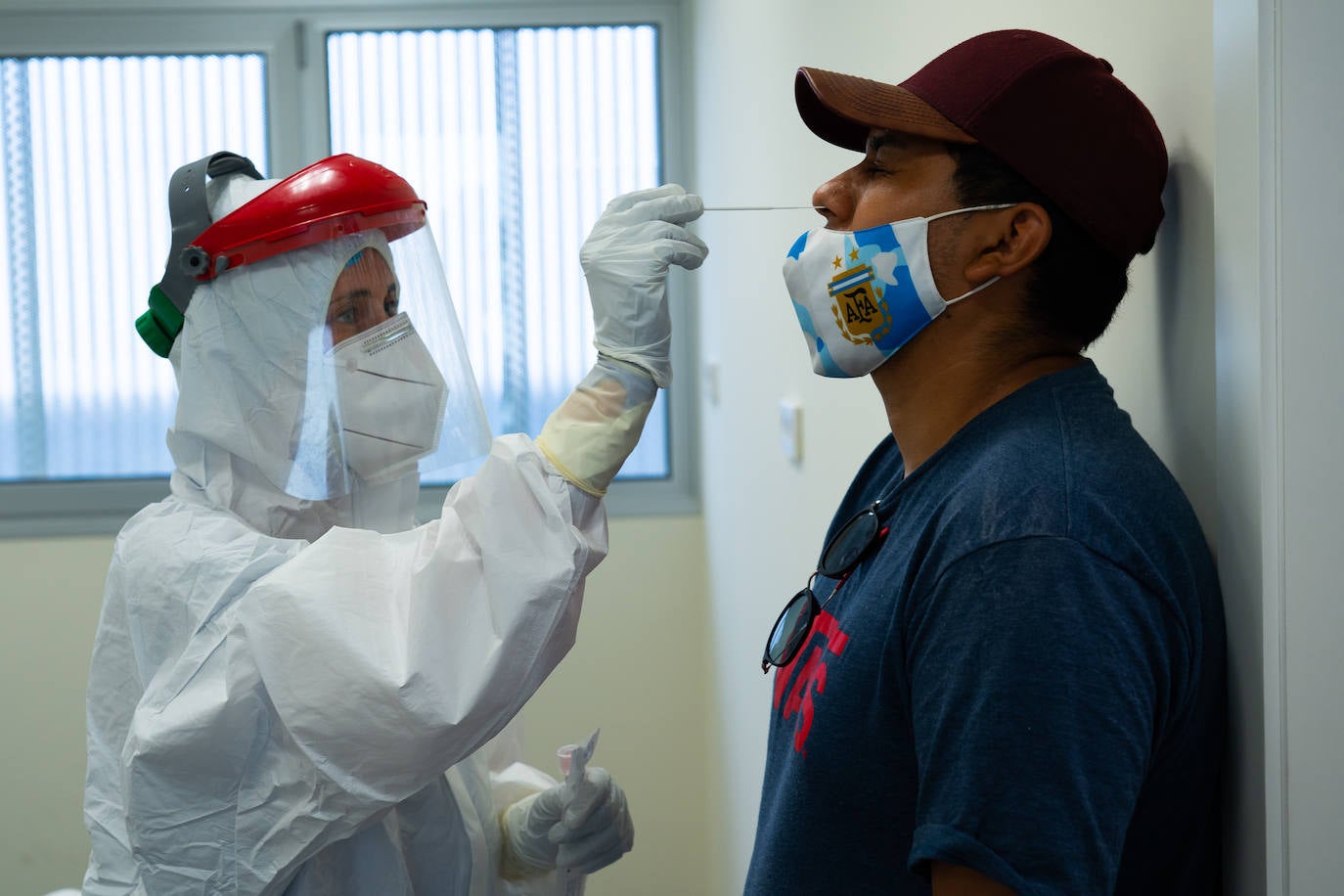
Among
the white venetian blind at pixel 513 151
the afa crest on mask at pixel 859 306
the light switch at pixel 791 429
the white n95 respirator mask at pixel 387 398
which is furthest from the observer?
the white venetian blind at pixel 513 151

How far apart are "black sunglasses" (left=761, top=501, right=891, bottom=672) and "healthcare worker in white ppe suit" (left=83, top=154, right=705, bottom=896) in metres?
0.23

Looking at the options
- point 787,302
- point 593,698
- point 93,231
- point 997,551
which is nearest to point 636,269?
point 997,551

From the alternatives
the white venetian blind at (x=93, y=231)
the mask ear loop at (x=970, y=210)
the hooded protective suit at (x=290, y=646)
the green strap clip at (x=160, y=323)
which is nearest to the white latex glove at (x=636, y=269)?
the hooded protective suit at (x=290, y=646)

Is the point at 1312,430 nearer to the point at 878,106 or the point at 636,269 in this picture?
the point at 878,106

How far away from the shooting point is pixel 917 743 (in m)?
0.70

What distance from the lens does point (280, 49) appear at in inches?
131

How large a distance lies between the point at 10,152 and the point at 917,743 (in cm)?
359

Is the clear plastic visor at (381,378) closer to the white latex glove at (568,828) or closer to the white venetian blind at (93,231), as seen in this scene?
the white latex glove at (568,828)

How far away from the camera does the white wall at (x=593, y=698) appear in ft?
10.8

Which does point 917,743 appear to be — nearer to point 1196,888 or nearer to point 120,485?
point 1196,888

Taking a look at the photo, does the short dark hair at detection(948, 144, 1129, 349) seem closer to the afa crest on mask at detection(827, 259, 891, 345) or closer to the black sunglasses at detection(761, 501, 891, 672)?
the afa crest on mask at detection(827, 259, 891, 345)

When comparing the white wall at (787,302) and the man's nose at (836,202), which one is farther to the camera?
the man's nose at (836,202)

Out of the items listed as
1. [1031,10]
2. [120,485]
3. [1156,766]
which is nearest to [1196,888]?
[1156,766]

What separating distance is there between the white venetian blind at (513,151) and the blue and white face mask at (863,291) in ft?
8.31
